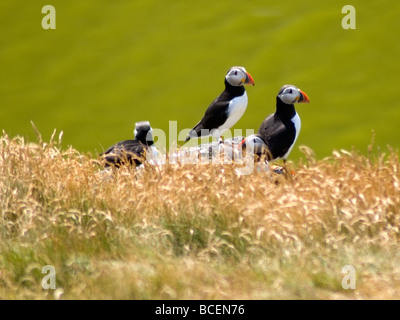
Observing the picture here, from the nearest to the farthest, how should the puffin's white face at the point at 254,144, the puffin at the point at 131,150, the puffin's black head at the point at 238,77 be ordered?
A: the puffin at the point at 131,150 → the puffin's white face at the point at 254,144 → the puffin's black head at the point at 238,77

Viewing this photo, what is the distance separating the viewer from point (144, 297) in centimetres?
497

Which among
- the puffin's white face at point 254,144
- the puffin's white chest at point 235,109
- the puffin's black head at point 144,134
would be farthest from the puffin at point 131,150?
the puffin's white chest at point 235,109

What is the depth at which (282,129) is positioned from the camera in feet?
27.0

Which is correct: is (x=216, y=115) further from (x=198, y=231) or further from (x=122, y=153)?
(x=198, y=231)

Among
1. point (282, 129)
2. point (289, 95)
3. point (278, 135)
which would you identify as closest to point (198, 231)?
point (278, 135)

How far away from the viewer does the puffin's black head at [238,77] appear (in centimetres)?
927

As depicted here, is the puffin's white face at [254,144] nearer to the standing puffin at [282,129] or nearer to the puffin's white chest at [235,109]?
the standing puffin at [282,129]

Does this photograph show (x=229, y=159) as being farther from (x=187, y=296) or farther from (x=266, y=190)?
(x=187, y=296)

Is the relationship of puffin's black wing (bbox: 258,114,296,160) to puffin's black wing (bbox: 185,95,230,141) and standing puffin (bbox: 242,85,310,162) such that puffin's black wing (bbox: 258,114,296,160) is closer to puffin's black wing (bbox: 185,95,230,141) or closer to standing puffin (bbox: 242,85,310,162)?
standing puffin (bbox: 242,85,310,162)

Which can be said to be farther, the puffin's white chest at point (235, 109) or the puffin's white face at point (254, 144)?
the puffin's white chest at point (235, 109)

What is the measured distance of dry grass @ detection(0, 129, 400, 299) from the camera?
5059 mm

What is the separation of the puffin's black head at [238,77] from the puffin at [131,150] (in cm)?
160

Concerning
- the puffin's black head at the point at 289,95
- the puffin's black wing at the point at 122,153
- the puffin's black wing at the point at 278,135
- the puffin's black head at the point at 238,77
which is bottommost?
the puffin's black wing at the point at 122,153

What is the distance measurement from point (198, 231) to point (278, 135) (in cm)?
278
